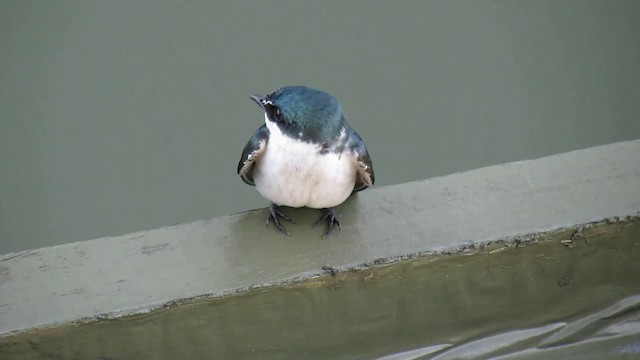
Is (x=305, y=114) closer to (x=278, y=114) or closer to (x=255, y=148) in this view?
(x=278, y=114)

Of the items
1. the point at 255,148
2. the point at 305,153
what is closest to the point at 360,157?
the point at 305,153

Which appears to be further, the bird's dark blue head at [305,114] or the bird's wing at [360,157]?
the bird's wing at [360,157]

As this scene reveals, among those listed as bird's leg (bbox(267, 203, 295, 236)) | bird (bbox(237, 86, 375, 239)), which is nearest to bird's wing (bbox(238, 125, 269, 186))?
bird (bbox(237, 86, 375, 239))

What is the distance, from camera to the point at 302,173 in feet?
6.97

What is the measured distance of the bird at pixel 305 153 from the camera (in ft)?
6.86

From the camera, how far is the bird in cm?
209

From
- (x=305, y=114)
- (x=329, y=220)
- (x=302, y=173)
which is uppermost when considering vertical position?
(x=305, y=114)

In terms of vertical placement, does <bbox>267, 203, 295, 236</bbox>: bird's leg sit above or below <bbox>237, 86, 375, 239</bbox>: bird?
below

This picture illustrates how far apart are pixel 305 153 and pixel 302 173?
53mm

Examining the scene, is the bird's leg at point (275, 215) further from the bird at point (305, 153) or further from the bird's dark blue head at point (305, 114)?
the bird's dark blue head at point (305, 114)

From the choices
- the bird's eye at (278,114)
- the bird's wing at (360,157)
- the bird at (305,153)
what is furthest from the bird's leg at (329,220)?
the bird's eye at (278,114)

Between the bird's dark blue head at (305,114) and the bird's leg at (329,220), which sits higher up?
the bird's dark blue head at (305,114)

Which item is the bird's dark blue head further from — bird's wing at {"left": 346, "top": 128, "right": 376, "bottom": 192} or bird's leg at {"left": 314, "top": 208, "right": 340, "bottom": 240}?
bird's leg at {"left": 314, "top": 208, "right": 340, "bottom": 240}

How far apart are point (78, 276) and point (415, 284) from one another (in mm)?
798
